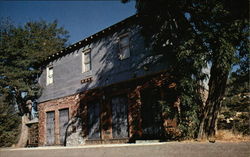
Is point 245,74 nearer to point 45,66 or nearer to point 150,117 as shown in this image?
point 150,117

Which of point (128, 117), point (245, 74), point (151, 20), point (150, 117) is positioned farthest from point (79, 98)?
point (245, 74)

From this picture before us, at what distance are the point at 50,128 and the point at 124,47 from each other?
29.0 ft

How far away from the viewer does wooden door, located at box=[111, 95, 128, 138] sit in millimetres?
11102

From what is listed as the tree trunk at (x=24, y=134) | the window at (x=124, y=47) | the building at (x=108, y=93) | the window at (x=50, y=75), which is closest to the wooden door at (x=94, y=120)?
the building at (x=108, y=93)

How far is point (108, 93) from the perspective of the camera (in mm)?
12180

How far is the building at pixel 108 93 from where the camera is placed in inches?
400

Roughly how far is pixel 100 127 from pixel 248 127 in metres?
7.80

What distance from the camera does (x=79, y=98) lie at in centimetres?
1367

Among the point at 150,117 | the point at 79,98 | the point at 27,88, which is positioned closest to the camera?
the point at 150,117

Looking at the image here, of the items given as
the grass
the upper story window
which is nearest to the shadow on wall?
the upper story window

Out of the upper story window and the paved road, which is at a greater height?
the upper story window

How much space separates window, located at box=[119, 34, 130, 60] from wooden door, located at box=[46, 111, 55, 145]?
25.1 feet

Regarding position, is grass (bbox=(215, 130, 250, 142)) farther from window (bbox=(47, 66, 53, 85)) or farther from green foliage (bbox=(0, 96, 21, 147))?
green foliage (bbox=(0, 96, 21, 147))

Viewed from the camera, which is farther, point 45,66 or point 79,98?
point 45,66
